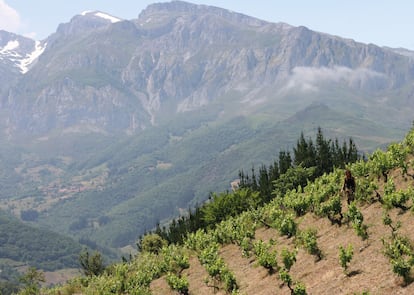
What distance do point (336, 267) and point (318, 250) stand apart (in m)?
3.49

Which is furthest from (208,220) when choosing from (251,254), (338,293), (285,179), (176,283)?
(338,293)

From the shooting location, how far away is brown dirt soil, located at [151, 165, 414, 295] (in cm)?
2501

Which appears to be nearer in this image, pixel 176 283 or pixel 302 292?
pixel 302 292

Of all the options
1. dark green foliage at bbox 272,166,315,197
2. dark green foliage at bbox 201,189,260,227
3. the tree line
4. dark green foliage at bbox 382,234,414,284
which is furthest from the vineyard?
dark green foliage at bbox 272,166,315,197

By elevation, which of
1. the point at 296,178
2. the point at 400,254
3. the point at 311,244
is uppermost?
the point at 400,254

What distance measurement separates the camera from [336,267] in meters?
28.7

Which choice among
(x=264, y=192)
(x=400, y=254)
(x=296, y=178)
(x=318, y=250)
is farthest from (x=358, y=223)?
(x=264, y=192)

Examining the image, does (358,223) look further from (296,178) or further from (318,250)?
(296,178)

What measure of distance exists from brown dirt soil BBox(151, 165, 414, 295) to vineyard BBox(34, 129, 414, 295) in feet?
0.22

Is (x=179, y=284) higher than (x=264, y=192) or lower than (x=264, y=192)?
Answer: higher

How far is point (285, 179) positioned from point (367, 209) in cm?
5969

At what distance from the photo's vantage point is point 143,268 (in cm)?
4847

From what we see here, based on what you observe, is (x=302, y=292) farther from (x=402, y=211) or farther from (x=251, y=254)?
(x=251, y=254)

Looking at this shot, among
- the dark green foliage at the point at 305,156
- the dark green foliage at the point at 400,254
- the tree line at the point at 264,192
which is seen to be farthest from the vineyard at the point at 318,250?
the dark green foliage at the point at 305,156
